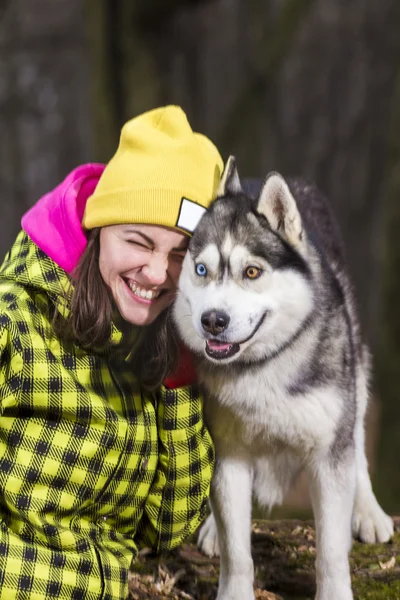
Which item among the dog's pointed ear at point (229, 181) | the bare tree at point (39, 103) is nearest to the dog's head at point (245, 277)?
the dog's pointed ear at point (229, 181)

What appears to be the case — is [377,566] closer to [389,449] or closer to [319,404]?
[319,404]

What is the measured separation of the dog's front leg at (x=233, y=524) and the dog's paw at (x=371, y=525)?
63cm

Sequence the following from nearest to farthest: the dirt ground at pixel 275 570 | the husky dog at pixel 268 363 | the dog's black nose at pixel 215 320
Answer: the dog's black nose at pixel 215 320 → the husky dog at pixel 268 363 → the dirt ground at pixel 275 570

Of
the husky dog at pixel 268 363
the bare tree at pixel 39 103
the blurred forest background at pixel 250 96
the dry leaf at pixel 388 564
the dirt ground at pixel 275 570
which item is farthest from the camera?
the bare tree at pixel 39 103

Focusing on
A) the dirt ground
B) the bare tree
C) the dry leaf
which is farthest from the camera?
the bare tree

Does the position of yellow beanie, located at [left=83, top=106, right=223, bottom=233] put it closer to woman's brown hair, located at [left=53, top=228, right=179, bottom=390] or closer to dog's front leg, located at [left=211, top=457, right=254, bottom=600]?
woman's brown hair, located at [left=53, top=228, right=179, bottom=390]

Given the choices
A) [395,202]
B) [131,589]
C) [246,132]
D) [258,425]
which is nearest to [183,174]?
[258,425]

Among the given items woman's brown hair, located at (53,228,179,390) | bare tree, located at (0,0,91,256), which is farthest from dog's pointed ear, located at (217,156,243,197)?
bare tree, located at (0,0,91,256)

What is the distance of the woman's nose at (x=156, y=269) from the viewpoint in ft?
8.53

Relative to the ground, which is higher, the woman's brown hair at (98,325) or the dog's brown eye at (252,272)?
the dog's brown eye at (252,272)

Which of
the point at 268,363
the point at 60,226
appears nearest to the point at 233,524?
the point at 268,363

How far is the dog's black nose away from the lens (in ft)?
7.70

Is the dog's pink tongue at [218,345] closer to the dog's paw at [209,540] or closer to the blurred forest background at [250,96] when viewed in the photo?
the dog's paw at [209,540]

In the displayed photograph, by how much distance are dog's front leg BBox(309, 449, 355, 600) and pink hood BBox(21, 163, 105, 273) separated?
108cm
